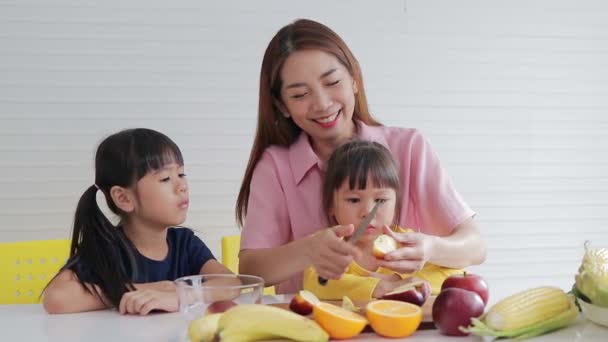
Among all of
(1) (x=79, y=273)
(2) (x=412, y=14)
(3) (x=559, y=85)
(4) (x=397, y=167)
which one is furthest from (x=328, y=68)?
(3) (x=559, y=85)

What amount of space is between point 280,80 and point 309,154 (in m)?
0.21

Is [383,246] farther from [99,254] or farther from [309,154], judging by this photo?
[99,254]

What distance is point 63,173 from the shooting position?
2766 millimetres

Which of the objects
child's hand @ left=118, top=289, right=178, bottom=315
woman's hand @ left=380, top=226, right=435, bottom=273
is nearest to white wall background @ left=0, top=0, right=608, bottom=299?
child's hand @ left=118, top=289, right=178, bottom=315

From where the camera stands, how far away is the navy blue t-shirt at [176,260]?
5.56ft

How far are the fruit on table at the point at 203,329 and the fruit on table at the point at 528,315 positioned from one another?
0.37 metres

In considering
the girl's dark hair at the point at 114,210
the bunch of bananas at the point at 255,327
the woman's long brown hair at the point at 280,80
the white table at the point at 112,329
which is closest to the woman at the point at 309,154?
the woman's long brown hair at the point at 280,80

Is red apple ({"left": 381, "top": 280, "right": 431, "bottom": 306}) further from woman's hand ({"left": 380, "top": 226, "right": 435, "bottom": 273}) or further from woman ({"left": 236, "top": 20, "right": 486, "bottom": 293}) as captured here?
woman ({"left": 236, "top": 20, "right": 486, "bottom": 293})

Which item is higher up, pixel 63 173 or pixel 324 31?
pixel 324 31

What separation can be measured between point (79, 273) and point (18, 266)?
60cm

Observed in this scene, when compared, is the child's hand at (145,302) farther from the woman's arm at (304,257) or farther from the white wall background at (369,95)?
the white wall background at (369,95)

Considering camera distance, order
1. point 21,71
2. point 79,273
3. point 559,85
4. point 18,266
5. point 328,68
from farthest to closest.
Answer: point 559,85 → point 21,71 → point 18,266 → point 328,68 → point 79,273

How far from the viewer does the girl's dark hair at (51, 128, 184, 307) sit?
1511 millimetres

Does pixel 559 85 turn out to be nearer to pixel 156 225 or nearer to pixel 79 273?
pixel 156 225
